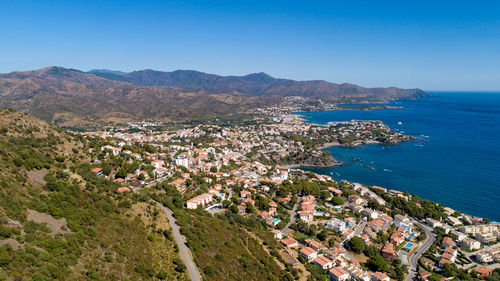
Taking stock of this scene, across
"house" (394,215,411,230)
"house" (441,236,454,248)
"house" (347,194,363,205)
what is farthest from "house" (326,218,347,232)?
"house" (441,236,454,248)

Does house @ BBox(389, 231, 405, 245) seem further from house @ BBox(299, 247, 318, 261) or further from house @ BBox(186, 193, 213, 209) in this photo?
house @ BBox(186, 193, 213, 209)

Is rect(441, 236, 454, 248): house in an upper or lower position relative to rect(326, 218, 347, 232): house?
lower

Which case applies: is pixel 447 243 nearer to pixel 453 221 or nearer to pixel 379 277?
pixel 453 221

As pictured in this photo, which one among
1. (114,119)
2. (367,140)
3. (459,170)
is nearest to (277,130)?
(367,140)

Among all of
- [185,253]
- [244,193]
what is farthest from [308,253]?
[244,193]

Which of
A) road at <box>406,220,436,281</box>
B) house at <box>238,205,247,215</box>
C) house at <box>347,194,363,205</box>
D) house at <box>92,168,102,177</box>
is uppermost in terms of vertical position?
house at <box>92,168,102,177</box>
